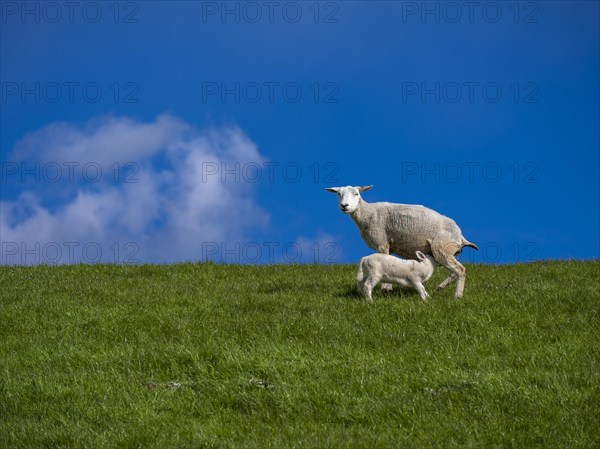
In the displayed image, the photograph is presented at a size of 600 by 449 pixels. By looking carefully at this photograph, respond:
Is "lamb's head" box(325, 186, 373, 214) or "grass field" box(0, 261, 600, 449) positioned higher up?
"lamb's head" box(325, 186, 373, 214)

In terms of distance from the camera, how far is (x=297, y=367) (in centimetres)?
1204

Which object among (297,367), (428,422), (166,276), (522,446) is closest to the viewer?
(522,446)

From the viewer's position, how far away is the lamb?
16.2m

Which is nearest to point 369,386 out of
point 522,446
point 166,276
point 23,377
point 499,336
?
point 522,446

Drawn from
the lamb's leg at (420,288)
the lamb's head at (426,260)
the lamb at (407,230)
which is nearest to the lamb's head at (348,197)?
the lamb at (407,230)

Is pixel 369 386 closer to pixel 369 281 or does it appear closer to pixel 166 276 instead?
pixel 369 281

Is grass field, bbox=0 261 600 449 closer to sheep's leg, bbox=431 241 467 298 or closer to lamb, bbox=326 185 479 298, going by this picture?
sheep's leg, bbox=431 241 467 298

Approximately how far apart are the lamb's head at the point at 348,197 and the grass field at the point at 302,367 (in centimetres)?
187

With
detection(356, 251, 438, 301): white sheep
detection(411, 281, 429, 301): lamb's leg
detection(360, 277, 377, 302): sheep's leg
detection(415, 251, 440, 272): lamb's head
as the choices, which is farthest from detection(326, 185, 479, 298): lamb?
detection(360, 277, 377, 302): sheep's leg

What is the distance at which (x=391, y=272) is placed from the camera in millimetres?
15391

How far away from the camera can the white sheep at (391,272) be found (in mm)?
15344

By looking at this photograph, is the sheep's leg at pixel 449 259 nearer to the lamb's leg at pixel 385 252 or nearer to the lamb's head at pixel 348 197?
→ the lamb's leg at pixel 385 252

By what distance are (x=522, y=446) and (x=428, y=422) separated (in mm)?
1220

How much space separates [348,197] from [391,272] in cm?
242
